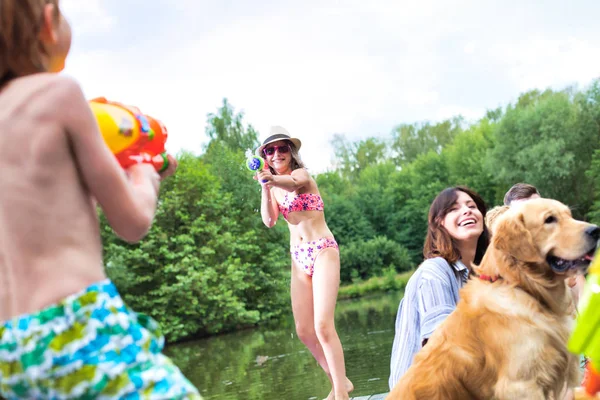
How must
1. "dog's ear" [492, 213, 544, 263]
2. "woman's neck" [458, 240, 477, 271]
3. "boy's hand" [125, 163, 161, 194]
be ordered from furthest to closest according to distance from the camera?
"woman's neck" [458, 240, 477, 271] → "dog's ear" [492, 213, 544, 263] → "boy's hand" [125, 163, 161, 194]

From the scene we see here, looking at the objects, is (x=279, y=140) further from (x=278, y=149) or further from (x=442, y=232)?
(x=442, y=232)

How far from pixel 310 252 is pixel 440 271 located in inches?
98.2

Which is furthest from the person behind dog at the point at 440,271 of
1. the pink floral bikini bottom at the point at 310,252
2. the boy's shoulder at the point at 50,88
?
the boy's shoulder at the point at 50,88

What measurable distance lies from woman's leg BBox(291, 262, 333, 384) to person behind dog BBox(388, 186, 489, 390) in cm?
221

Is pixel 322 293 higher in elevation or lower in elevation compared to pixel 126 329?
lower

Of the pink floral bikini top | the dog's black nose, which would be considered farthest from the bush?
the dog's black nose

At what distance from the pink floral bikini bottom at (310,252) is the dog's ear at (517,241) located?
312 cm

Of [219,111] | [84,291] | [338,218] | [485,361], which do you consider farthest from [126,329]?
[338,218]

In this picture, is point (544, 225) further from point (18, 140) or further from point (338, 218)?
point (338, 218)

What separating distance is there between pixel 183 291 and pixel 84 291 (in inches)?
1231

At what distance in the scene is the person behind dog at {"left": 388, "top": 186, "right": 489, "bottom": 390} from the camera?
463cm

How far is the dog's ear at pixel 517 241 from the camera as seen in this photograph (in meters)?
3.99

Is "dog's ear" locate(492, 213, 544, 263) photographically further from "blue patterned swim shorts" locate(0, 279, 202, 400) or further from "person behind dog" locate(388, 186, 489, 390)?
"blue patterned swim shorts" locate(0, 279, 202, 400)

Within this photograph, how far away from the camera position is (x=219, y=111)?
4609cm
